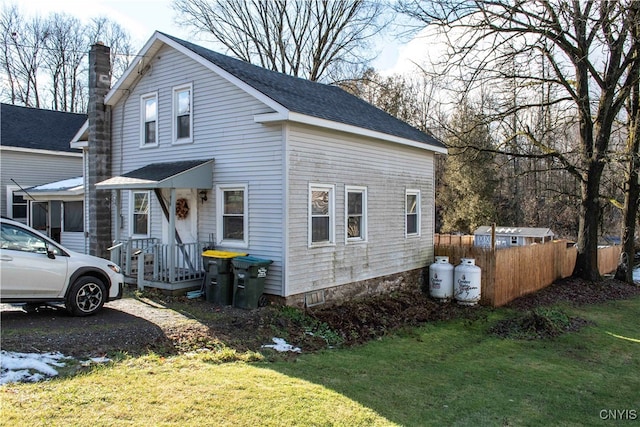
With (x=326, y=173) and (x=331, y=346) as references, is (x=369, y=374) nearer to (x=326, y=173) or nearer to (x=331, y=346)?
(x=331, y=346)

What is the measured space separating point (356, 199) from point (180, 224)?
4526 millimetres

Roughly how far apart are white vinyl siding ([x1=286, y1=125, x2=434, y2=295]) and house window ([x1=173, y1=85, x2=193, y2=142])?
11.0ft

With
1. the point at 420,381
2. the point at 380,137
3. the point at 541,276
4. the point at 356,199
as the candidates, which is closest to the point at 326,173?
the point at 356,199

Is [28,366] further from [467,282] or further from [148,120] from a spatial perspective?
[467,282]

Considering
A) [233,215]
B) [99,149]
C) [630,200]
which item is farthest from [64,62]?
[630,200]

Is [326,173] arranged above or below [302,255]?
above

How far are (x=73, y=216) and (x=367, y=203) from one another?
37.3ft

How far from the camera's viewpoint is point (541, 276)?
53.7ft

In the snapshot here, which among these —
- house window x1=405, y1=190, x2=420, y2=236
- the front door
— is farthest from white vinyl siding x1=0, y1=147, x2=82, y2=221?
house window x1=405, y1=190, x2=420, y2=236

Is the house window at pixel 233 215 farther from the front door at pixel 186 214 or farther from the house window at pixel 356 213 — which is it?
the house window at pixel 356 213

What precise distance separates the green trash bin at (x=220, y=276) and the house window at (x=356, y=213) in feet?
9.95

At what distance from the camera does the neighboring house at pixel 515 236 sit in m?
26.3

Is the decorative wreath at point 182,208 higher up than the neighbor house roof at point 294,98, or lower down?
lower down

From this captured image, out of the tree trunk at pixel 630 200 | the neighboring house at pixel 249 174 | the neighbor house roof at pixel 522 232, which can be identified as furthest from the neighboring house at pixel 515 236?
the neighboring house at pixel 249 174
